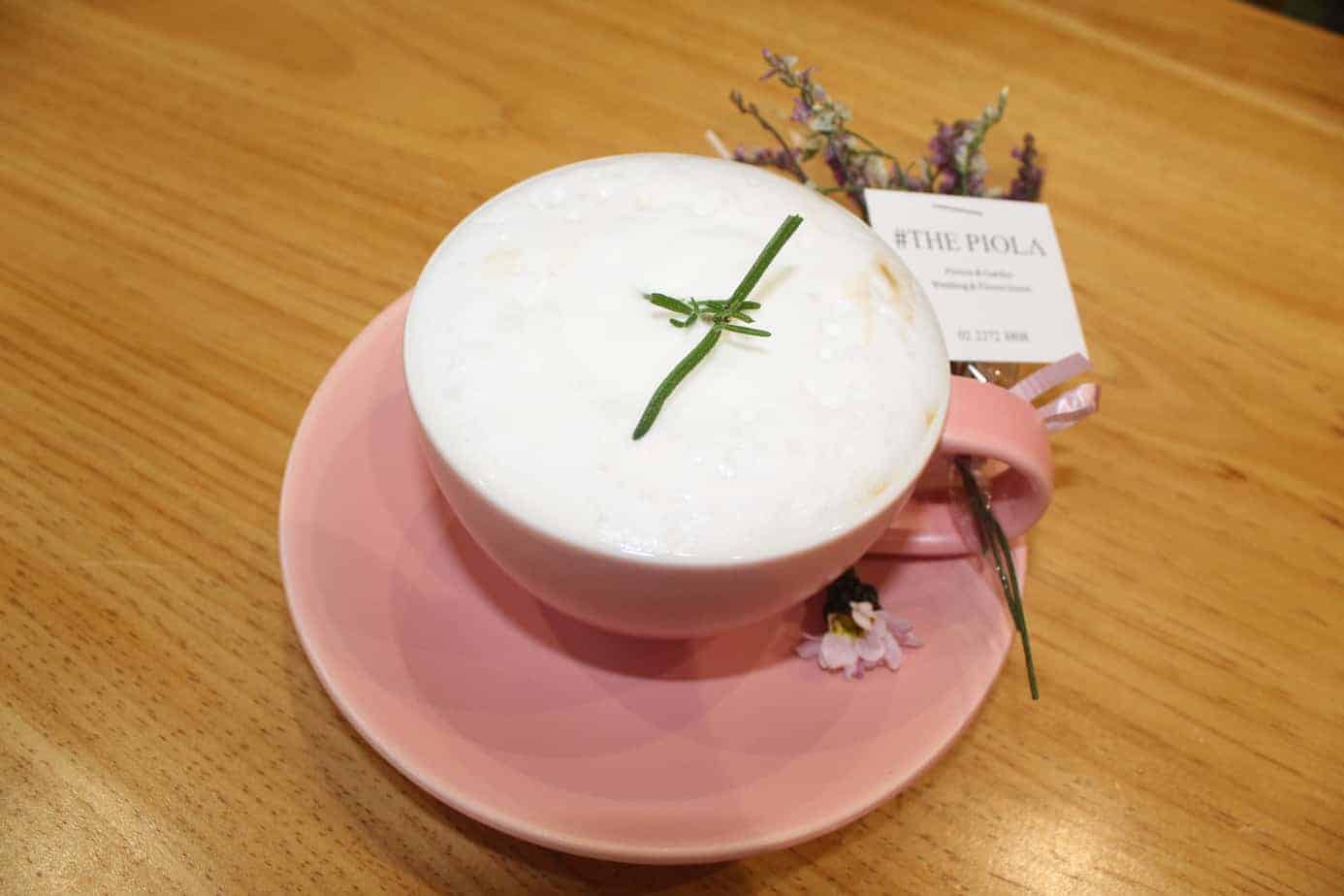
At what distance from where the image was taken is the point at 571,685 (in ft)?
1.99

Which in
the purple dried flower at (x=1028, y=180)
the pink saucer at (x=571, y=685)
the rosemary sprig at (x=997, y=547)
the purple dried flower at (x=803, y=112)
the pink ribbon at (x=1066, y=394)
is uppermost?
the purple dried flower at (x=803, y=112)

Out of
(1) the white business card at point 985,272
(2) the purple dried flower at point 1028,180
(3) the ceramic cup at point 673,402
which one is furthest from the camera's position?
(2) the purple dried flower at point 1028,180

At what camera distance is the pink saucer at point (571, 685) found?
543mm

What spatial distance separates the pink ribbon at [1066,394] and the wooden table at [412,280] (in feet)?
0.42

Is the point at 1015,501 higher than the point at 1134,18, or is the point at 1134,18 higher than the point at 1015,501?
the point at 1134,18

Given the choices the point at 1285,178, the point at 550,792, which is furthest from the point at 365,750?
the point at 1285,178

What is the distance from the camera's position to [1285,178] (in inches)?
41.3

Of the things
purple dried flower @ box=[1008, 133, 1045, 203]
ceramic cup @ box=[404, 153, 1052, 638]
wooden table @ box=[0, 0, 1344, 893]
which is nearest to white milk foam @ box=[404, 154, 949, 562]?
ceramic cup @ box=[404, 153, 1052, 638]

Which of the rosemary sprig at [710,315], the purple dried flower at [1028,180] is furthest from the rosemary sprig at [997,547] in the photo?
the purple dried flower at [1028,180]

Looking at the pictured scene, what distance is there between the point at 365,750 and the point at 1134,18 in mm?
1184

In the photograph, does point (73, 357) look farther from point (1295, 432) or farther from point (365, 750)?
point (1295, 432)

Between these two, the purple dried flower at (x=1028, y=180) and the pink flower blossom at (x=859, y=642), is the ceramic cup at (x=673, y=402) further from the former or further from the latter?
the purple dried flower at (x=1028, y=180)

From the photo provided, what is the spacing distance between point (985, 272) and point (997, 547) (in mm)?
250

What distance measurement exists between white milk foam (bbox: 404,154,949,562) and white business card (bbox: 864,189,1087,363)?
199 millimetres
